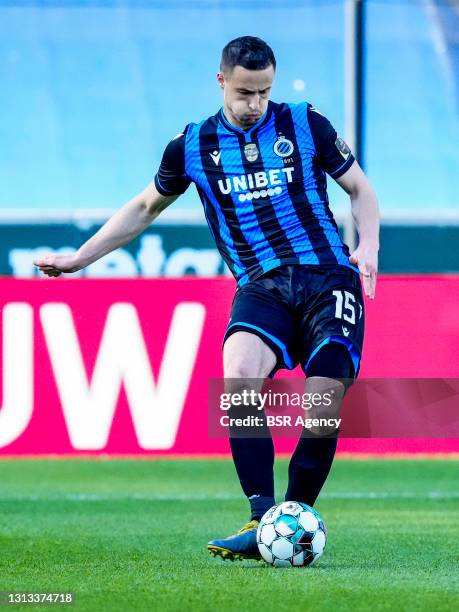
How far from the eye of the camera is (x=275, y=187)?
512 cm

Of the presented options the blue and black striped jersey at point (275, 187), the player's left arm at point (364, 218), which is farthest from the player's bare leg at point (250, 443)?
the player's left arm at point (364, 218)

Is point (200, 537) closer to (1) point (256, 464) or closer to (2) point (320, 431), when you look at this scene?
(1) point (256, 464)

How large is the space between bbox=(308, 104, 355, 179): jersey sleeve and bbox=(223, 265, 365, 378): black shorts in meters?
0.36

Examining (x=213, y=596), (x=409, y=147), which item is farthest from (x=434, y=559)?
(x=409, y=147)

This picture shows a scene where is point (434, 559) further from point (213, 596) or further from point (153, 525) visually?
point (153, 525)

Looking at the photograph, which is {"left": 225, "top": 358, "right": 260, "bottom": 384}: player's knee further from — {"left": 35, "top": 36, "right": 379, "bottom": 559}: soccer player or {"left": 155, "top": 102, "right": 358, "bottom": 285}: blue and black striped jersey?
{"left": 155, "top": 102, "right": 358, "bottom": 285}: blue and black striped jersey

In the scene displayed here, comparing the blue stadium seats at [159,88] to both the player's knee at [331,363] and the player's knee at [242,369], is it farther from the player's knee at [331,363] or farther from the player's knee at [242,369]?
the player's knee at [242,369]

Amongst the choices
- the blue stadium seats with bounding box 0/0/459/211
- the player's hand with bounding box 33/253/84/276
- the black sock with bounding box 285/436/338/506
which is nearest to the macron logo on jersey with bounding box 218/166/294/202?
the player's hand with bounding box 33/253/84/276

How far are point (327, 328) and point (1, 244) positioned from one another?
22.2 ft

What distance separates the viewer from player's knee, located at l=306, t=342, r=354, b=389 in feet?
16.0

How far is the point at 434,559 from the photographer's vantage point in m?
5.14

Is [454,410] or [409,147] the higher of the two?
[409,147]

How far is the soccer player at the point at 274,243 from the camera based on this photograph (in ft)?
16.1

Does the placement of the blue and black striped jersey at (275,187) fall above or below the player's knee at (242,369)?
above
